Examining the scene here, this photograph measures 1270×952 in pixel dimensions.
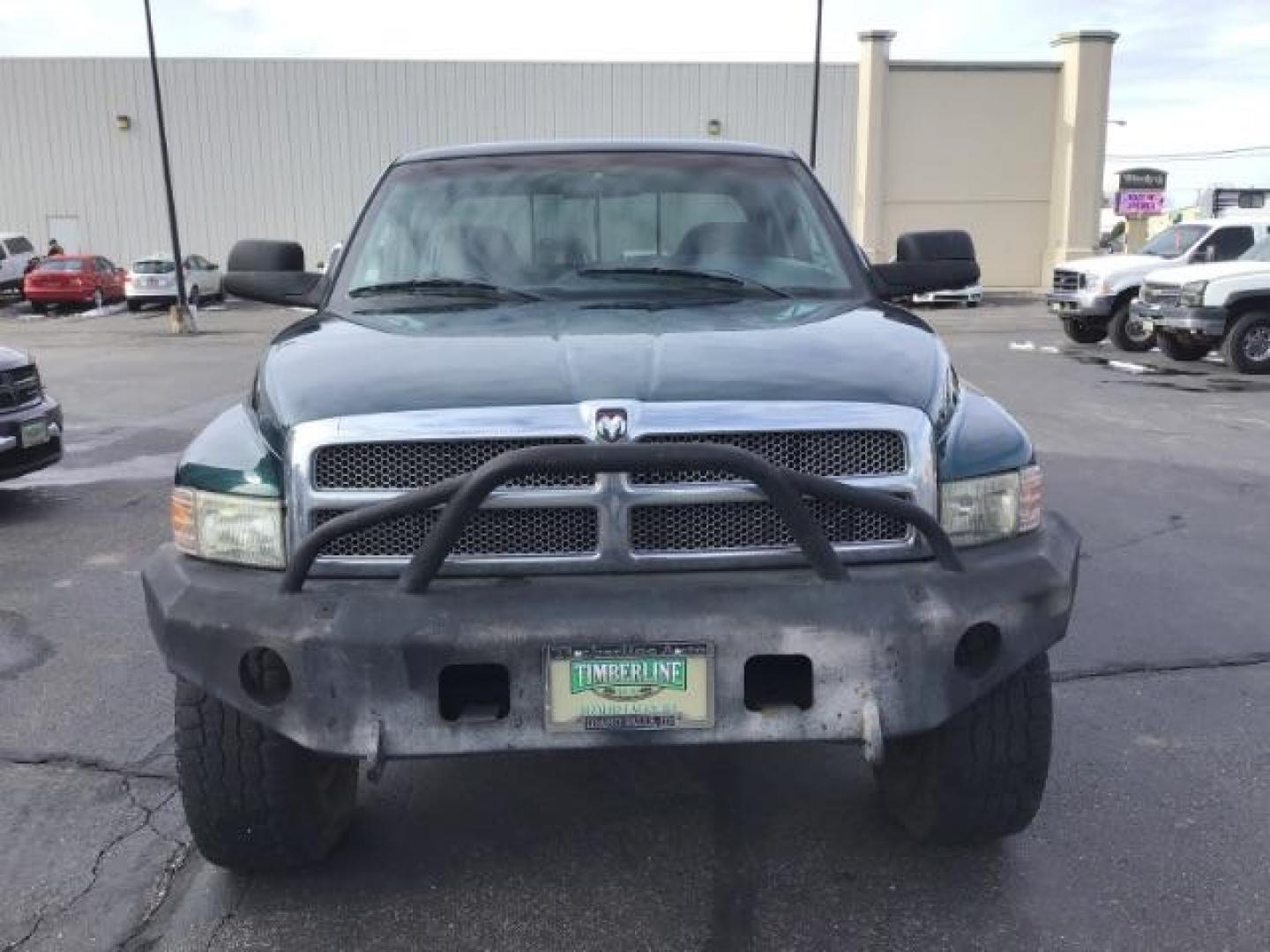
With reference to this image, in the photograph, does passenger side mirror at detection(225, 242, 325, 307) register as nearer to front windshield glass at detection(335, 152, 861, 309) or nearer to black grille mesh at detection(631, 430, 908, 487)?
front windshield glass at detection(335, 152, 861, 309)

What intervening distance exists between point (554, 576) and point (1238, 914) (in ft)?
6.01

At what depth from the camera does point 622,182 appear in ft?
13.0

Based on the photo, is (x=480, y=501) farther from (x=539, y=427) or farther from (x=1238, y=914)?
(x=1238, y=914)

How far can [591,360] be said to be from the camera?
9.07 feet

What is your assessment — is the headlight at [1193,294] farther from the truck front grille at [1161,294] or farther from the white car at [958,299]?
the white car at [958,299]

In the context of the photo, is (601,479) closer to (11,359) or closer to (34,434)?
(34,434)

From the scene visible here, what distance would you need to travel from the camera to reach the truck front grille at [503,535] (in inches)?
102

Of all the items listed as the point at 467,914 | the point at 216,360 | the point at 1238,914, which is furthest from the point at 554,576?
the point at 216,360

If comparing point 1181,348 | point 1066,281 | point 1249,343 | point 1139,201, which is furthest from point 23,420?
point 1139,201

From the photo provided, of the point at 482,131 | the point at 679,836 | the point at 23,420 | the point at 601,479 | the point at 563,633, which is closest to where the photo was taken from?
the point at 563,633

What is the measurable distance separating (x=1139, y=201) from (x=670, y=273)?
121 ft

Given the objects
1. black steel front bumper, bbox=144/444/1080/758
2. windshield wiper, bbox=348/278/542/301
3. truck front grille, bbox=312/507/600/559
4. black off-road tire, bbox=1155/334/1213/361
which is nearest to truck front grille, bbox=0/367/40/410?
windshield wiper, bbox=348/278/542/301

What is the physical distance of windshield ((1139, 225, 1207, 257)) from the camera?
1798 centimetres

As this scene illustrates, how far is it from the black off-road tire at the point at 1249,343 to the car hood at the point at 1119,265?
2.78 m
